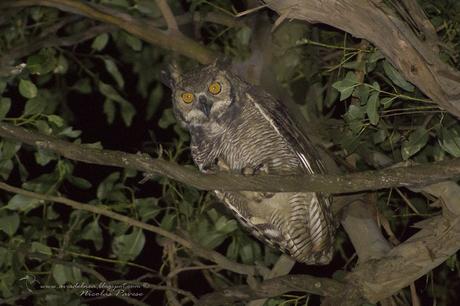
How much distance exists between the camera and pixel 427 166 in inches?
87.9

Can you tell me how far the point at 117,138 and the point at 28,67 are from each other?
1.85m

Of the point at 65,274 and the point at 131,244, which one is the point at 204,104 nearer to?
the point at 131,244

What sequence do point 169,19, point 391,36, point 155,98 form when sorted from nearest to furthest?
point 391,36, point 169,19, point 155,98

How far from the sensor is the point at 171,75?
11.4ft

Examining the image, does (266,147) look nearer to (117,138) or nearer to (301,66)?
(301,66)

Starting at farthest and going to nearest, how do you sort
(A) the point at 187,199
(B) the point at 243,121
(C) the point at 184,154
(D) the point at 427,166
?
(C) the point at 184,154, (A) the point at 187,199, (B) the point at 243,121, (D) the point at 427,166

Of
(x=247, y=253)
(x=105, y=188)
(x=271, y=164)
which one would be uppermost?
(x=271, y=164)

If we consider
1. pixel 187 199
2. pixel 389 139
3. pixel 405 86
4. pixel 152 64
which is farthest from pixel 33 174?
pixel 405 86

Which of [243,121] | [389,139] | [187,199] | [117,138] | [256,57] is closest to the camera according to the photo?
[389,139]

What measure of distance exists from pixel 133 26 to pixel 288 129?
2.88ft

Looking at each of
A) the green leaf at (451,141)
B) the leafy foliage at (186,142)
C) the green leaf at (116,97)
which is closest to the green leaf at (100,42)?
the leafy foliage at (186,142)

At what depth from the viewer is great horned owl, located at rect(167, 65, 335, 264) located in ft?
10.4

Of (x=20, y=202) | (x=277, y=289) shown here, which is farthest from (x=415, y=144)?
(x=20, y=202)

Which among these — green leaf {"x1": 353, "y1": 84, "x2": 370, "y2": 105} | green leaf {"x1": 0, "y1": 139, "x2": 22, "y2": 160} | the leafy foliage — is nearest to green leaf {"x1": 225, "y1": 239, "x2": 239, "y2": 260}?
the leafy foliage
